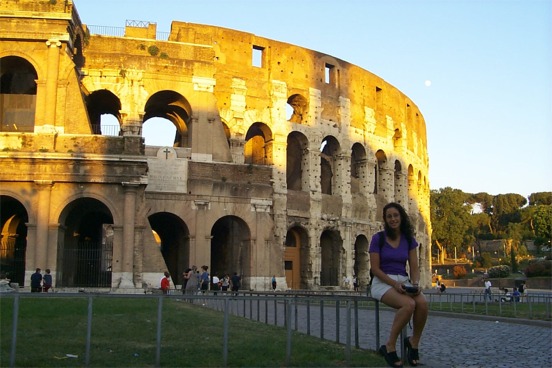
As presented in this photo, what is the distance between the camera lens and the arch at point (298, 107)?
35312mm

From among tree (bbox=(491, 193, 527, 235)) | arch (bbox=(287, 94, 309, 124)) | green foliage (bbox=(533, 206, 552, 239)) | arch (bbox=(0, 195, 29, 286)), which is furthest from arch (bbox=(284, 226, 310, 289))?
tree (bbox=(491, 193, 527, 235))

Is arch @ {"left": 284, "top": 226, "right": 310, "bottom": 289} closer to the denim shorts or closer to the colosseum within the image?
the colosseum

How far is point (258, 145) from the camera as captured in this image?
3778 cm

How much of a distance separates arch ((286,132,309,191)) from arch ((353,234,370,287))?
5.11m

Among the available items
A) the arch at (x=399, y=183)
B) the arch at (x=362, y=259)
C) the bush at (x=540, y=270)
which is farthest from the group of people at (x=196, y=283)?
the bush at (x=540, y=270)

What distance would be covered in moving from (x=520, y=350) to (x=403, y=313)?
12.6 ft

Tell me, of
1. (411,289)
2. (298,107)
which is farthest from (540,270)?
(411,289)

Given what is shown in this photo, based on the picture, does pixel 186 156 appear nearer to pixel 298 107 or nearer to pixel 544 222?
pixel 298 107

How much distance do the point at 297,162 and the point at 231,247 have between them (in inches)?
322

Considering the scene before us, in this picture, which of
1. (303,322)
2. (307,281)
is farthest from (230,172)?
(303,322)

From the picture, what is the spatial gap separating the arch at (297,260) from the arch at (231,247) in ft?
13.8

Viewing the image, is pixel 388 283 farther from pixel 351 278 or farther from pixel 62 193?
pixel 351 278

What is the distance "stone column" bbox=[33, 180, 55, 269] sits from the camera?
22.6 meters

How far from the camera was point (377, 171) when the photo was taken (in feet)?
138
